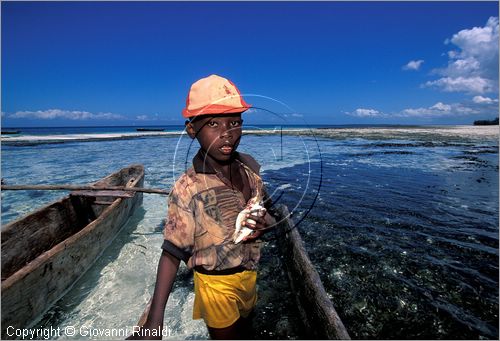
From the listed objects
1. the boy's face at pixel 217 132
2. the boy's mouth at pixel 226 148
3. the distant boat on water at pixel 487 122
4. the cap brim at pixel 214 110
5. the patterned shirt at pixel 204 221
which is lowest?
the patterned shirt at pixel 204 221

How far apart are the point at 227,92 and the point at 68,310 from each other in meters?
4.92

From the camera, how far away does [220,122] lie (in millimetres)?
2086

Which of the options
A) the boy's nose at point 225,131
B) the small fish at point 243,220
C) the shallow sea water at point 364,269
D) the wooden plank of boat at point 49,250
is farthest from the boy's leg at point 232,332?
the wooden plank of boat at point 49,250

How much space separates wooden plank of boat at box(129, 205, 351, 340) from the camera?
2879 millimetres

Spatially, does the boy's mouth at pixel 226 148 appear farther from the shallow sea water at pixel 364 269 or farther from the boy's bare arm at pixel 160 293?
the boy's bare arm at pixel 160 293

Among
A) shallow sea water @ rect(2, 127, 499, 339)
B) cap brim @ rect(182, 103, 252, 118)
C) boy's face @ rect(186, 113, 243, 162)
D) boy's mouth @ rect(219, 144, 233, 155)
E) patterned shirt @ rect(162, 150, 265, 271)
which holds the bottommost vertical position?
shallow sea water @ rect(2, 127, 499, 339)

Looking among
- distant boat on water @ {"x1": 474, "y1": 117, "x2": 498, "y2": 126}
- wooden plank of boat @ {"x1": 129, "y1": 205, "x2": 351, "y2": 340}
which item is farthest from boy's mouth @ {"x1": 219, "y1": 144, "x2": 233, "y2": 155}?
distant boat on water @ {"x1": 474, "y1": 117, "x2": 498, "y2": 126}

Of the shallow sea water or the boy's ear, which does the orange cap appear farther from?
the shallow sea water

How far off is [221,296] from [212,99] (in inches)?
62.7

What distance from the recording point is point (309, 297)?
12.1 ft

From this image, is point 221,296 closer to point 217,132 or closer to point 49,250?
point 217,132

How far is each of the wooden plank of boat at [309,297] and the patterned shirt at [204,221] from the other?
0.49 meters

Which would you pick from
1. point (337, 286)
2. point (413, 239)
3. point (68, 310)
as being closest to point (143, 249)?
point (68, 310)

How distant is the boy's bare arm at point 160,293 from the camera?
2.06 metres
